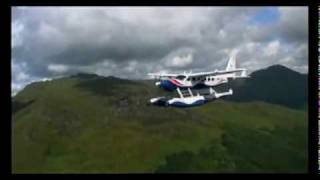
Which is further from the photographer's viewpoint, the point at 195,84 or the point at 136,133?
the point at 195,84

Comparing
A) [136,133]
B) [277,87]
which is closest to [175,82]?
[136,133]

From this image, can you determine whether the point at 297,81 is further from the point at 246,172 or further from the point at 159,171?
the point at 159,171

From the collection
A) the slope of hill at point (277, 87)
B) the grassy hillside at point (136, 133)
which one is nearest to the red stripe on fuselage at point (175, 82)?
the grassy hillside at point (136, 133)

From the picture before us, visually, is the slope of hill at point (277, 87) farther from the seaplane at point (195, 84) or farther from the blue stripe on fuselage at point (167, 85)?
the blue stripe on fuselage at point (167, 85)

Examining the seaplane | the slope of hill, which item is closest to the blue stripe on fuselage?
the seaplane

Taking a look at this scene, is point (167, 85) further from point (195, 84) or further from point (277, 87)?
point (277, 87)
